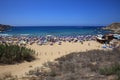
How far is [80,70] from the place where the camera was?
7.87m

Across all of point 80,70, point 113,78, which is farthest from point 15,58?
point 113,78

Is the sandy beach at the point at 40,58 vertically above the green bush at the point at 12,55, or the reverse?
the green bush at the point at 12,55

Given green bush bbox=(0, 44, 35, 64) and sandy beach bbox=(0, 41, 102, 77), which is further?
green bush bbox=(0, 44, 35, 64)

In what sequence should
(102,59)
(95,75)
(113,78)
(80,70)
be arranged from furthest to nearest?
(102,59) → (80,70) → (95,75) → (113,78)

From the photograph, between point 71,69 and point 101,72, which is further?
point 71,69

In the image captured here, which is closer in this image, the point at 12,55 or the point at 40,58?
the point at 12,55

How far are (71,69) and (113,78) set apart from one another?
2.07 meters

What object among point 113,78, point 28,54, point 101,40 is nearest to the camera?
point 113,78

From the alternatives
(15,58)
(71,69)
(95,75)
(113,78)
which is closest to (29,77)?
(71,69)

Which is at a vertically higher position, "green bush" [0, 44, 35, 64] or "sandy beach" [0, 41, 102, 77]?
"green bush" [0, 44, 35, 64]

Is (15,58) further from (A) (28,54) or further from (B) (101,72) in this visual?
(B) (101,72)

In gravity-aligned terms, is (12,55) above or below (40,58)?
above

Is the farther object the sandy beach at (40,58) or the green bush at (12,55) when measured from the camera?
the green bush at (12,55)

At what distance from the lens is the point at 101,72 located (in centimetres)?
717
